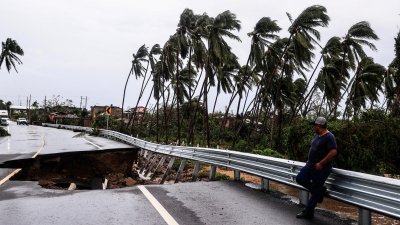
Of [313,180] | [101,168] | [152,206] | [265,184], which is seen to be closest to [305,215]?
[313,180]

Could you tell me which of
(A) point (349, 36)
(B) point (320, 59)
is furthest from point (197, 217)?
(B) point (320, 59)

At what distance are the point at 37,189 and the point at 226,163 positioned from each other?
448 centimetres

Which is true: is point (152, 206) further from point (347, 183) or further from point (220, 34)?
point (220, 34)

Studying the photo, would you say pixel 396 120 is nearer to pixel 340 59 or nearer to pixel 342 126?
pixel 342 126

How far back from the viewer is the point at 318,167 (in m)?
6.48

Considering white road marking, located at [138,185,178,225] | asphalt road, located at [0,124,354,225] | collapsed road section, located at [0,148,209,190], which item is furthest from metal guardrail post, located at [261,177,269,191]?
collapsed road section, located at [0,148,209,190]

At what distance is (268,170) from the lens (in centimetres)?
885

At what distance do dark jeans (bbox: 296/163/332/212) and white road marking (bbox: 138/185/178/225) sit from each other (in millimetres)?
2072

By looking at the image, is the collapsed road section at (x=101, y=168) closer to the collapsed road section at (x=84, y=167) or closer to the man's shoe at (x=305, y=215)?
the collapsed road section at (x=84, y=167)

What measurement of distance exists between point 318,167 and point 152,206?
9.75 feet

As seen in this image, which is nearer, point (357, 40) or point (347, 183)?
point (347, 183)

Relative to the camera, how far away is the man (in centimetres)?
655

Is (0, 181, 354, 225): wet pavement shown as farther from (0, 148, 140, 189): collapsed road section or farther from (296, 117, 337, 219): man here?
(0, 148, 140, 189): collapsed road section

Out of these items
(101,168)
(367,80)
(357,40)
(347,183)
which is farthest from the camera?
(367,80)
